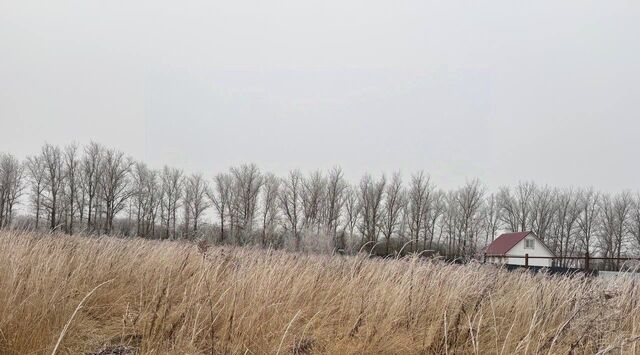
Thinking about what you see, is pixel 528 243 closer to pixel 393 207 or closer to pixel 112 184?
pixel 393 207

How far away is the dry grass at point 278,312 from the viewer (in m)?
2.54

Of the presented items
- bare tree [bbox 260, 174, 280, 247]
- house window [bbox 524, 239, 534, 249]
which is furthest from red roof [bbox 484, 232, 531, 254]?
bare tree [bbox 260, 174, 280, 247]

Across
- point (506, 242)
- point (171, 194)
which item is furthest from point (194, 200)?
point (506, 242)

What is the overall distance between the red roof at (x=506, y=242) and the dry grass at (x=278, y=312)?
4535cm

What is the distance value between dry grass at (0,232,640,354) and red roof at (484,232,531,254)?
4535cm

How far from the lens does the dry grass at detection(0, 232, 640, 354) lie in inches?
100.0

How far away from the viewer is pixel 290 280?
410cm

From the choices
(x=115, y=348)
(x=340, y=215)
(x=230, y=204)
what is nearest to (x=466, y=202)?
(x=340, y=215)

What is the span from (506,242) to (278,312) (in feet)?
165

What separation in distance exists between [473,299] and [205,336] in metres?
2.10

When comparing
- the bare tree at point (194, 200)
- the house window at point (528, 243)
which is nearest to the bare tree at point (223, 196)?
the bare tree at point (194, 200)

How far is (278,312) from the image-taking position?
3.21m

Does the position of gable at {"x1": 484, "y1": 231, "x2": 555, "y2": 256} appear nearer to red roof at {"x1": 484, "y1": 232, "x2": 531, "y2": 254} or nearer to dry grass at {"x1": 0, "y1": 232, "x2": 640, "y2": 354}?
red roof at {"x1": 484, "y1": 232, "x2": 531, "y2": 254}

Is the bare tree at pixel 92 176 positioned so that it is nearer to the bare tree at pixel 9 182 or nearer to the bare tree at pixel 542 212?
the bare tree at pixel 9 182
